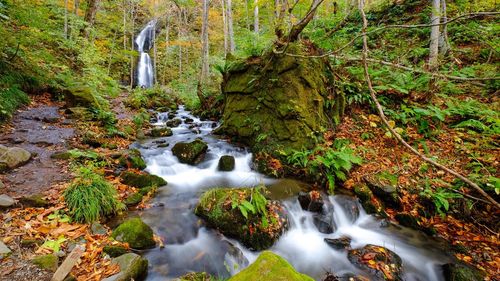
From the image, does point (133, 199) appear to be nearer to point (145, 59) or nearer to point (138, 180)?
point (138, 180)

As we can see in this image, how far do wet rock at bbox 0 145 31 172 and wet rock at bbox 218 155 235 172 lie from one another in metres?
4.13

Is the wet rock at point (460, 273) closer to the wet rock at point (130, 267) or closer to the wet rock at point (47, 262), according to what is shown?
the wet rock at point (130, 267)

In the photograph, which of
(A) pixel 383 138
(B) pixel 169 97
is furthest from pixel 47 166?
(B) pixel 169 97

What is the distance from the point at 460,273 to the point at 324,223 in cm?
217

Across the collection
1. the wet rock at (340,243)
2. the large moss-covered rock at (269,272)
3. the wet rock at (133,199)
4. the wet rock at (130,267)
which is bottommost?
the wet rock at (340,243)

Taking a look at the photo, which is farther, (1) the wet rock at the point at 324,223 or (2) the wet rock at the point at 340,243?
(1) the wet rock at the point at 324,223

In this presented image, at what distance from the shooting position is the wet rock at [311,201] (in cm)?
535

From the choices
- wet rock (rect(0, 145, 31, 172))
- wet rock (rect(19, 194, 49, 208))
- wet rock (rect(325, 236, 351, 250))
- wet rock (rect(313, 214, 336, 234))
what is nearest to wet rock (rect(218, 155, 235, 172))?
wet rock (rect(313, 214, 336, 234))

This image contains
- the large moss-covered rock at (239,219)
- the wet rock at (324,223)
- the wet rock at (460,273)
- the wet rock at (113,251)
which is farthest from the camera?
the wet rock at (324,223)

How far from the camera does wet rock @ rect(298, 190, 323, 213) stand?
17.6 ft

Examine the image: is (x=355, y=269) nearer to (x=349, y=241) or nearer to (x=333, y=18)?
(x=349, y=241)

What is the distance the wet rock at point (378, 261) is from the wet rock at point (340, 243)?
167 mm

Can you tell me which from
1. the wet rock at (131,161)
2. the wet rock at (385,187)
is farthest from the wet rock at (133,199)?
the wet rock at (385,187)

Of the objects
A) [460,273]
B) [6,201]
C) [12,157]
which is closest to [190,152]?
[12,157]
